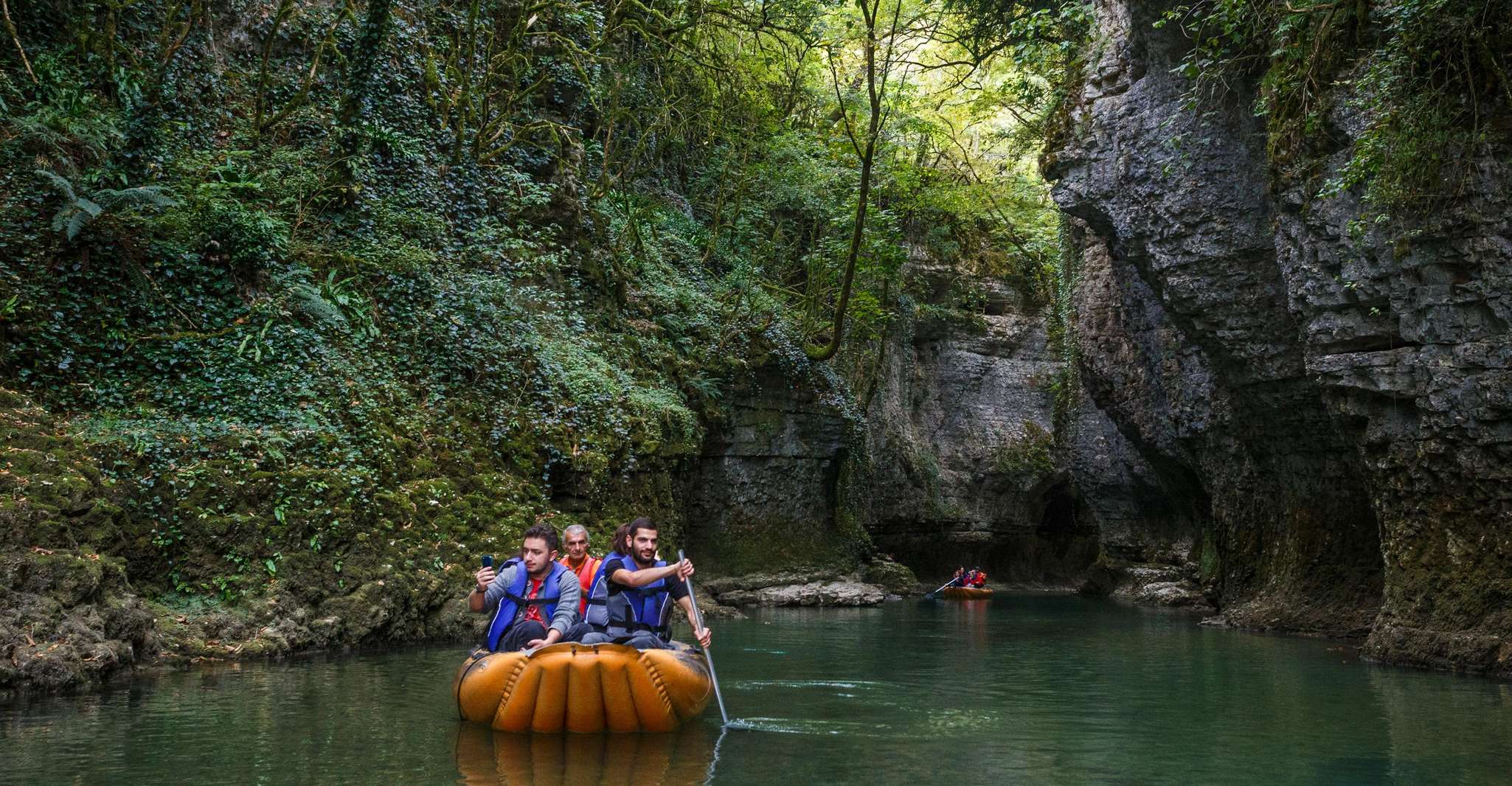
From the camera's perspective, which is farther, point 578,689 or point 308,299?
point 308,299

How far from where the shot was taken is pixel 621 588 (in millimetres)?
7727

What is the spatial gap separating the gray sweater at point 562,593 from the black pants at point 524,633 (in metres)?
0.07

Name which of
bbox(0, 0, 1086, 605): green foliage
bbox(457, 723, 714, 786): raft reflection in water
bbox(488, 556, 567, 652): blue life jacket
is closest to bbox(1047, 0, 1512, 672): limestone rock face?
bbox(0, 0, 1086, 605): green foliage

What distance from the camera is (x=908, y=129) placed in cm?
2605

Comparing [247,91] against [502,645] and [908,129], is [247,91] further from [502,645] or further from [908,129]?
[908,129]

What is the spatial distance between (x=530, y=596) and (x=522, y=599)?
0.06 m

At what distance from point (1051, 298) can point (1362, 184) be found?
21.6m

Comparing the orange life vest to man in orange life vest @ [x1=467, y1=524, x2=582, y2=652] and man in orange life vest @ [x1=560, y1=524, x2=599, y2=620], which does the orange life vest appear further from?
man in orange life vest @ [x1=467, y1=524, x2=582, y2=652]

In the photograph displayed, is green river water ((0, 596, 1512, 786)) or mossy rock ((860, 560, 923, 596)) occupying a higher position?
green river water ((0, 596, 1512, 786))

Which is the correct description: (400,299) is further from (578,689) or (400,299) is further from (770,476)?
(770,476)

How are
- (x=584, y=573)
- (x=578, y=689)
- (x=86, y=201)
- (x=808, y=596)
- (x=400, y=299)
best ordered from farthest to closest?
(x=808, y=596)
(x=400, y=299)
(x=86, y=201)
(x=584, y=573)
(x=578, y=689)

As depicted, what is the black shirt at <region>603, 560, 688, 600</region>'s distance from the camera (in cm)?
771

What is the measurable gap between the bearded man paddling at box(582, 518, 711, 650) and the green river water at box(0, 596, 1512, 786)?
2.58 feet

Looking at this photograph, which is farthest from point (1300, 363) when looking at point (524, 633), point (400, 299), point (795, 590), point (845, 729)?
point (400, 299)
